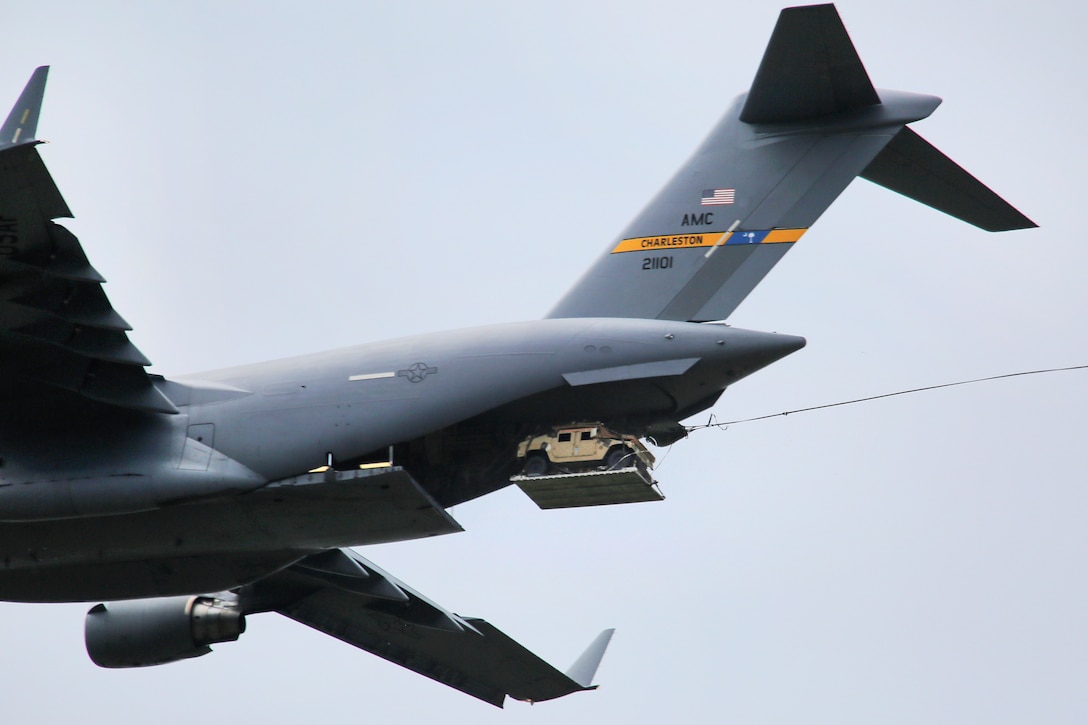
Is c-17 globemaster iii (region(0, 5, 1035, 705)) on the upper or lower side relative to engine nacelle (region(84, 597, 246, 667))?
upper

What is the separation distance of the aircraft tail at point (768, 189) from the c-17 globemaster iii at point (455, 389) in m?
0.02

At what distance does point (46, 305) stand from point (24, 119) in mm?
1455

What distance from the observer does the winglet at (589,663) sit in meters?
15.9

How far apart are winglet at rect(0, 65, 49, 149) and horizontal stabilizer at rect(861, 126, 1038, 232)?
5800mm

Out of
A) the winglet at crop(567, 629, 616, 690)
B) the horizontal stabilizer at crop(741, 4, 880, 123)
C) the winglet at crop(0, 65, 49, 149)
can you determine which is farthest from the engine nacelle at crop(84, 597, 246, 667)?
the horizontal stabilizer at crop(741, 4, 880, 123)

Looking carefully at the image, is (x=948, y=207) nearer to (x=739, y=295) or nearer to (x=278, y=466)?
(x=739, y=295)

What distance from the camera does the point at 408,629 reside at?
1541cm

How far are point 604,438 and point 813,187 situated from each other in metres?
2.42

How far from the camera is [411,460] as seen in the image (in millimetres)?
11781

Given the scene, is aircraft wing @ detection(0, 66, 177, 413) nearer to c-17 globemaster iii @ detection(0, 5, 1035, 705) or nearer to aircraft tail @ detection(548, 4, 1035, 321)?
c-17 globemaster iii @ detection(0, 5, 1035, 705)

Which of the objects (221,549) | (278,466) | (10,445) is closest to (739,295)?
(278,466)

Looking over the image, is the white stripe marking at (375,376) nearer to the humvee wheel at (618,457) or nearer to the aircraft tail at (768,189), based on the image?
the aircraft tail at (768,189)

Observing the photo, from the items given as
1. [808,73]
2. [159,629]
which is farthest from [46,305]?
[808,73]

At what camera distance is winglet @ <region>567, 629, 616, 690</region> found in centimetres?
1588
